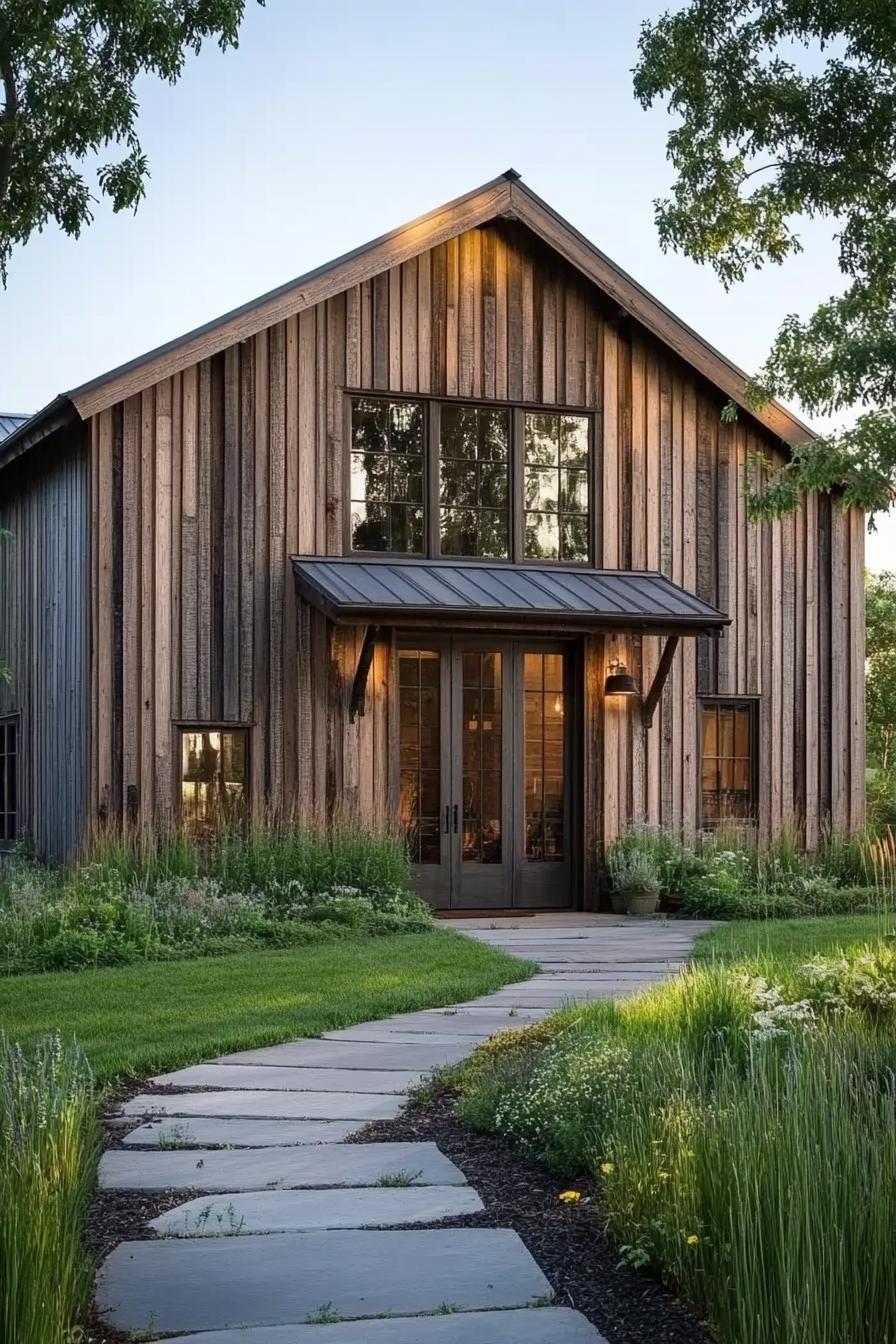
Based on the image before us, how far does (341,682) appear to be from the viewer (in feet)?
46.1

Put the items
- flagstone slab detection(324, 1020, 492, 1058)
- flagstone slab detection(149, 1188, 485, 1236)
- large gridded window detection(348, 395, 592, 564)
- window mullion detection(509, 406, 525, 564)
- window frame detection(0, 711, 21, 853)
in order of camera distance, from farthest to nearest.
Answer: window frame detection(0, 711, 21, 853)
window mullion detection(509, 406, 525, 564)
large gridded window detection(348, 395, 592, 564)
flagstone slab detection(324, 1020, 492, 1058)
flagstone slab detection(149, 1188, 485, 1236)

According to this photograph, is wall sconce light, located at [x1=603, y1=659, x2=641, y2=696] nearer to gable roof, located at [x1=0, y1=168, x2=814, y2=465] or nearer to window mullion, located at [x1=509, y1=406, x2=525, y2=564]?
window mullion, located at [x1=509, y1=406, x2=525, y2=564]

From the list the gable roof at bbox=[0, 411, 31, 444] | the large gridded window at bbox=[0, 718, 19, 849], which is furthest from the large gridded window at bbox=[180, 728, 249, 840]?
the gable roof at bbox=[0, 411, 31, 444]

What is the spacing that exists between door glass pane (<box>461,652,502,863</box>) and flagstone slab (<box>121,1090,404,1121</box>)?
8.36m

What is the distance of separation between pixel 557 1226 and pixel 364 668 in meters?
9.44

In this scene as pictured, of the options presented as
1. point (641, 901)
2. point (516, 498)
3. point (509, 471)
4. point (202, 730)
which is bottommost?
point (641, 901)

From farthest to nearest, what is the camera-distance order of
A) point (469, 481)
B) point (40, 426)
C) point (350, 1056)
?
point (469, 481)
point (40, 426)
point (350, 1056)

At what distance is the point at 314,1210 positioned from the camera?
4449 millimetres

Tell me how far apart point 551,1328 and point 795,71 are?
446 inches

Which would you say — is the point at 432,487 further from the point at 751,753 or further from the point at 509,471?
the point at 751,753

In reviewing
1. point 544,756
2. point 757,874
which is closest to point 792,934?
point 757,874

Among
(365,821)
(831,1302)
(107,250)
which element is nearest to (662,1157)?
(831,1302)

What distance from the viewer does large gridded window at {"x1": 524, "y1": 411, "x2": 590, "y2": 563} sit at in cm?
1510

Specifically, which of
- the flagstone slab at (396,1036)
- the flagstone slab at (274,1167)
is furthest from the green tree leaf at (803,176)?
the flagstone slab at (274,1167)
